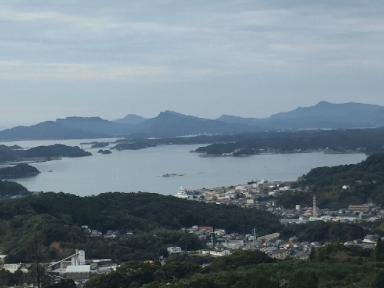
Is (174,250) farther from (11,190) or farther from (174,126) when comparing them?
(174,126)

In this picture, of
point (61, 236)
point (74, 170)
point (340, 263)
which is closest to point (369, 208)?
point (61, 236)

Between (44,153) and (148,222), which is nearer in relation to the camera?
(148,222)

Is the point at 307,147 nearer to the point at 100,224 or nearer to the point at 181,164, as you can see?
the point at 181,164

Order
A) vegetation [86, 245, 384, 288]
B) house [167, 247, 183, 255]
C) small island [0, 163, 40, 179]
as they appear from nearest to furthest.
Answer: vegetation [86, 245, 384, 288] < house [167, 247, 183, 255] < small island [0, 163, 40, 179]

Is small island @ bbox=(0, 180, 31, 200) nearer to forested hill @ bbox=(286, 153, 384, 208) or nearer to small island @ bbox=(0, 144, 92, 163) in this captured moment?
forested hill @ bbox=(286, 153, 384, 208)

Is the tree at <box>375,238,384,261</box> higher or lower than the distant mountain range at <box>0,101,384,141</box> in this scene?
lower

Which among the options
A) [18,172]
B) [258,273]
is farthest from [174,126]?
[258,273]

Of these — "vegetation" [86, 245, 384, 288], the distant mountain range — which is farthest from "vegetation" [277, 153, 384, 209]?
the distant mountain range
